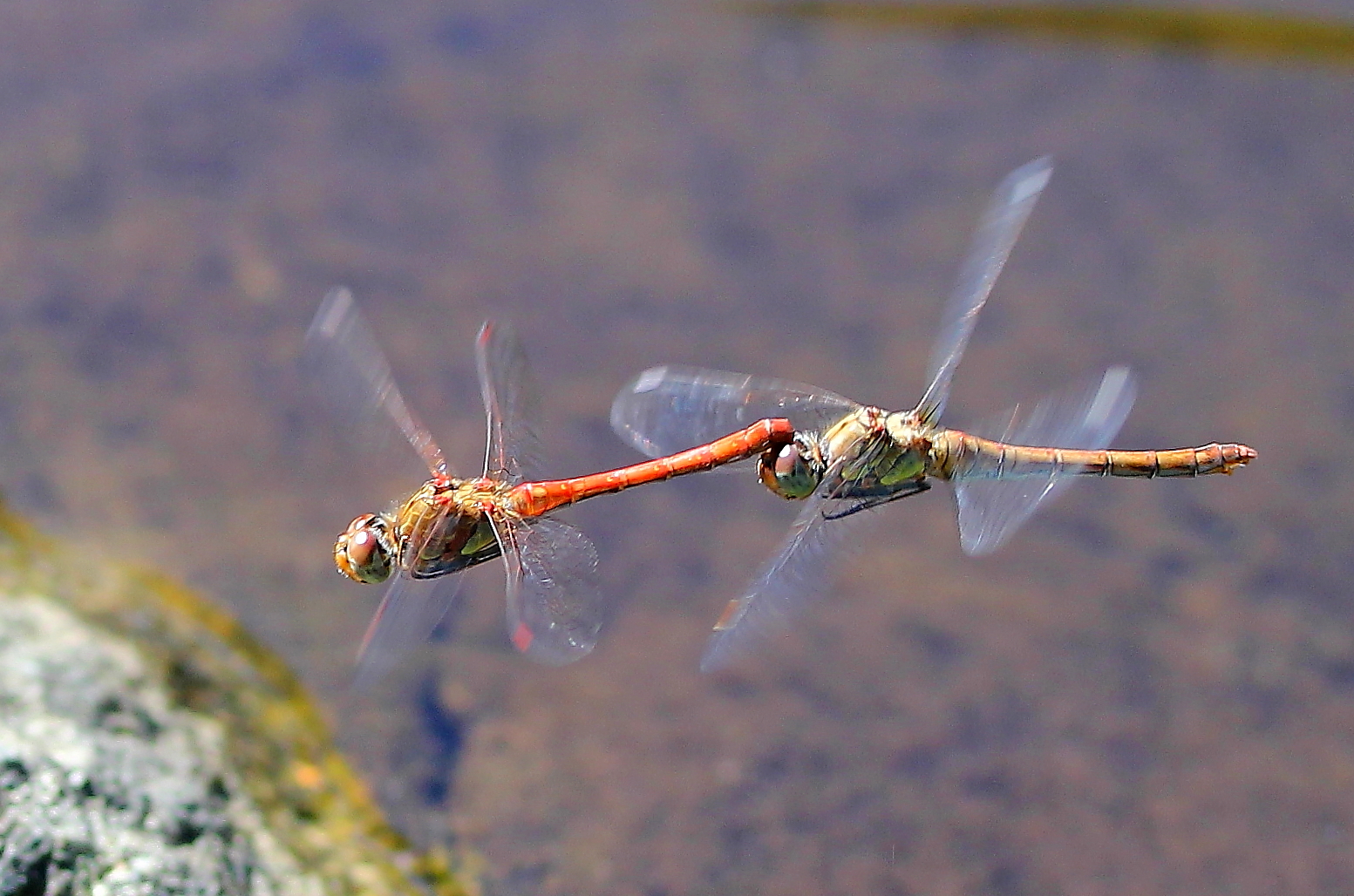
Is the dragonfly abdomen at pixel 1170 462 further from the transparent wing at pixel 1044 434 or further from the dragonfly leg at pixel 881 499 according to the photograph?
the dragonfly leg at pixel 881 499

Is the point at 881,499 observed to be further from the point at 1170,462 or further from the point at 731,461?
the point at 1170,462

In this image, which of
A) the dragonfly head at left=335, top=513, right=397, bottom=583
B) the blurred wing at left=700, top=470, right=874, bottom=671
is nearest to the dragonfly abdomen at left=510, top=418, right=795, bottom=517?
the blurred wing at left=700, top=470, right=874, bottom=671

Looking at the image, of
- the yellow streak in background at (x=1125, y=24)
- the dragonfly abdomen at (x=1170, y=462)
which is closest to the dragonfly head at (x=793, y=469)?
the dragonfly abdomen at (x=1170, y=462)

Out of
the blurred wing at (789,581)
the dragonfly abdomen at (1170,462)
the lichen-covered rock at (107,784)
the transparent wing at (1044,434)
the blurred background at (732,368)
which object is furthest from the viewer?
the blurred background at (732,368)

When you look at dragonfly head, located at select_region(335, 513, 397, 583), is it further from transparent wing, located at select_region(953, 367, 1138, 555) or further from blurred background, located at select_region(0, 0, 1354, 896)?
transparent wing, located at select_region(953, 367, 1138, 555)

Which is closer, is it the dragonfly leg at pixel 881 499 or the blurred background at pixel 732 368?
the dragonfly leg at pixel 881 499

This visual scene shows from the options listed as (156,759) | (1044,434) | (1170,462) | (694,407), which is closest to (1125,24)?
(1170,462)
